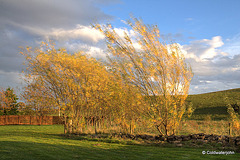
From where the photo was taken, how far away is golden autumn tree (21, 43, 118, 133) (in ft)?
44.4

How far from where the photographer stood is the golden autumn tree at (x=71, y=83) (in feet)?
44.4

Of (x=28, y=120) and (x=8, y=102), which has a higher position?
(x=8, y=102)

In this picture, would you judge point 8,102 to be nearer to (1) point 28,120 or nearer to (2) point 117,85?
(1) point 28,120

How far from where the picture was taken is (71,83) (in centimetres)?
1367

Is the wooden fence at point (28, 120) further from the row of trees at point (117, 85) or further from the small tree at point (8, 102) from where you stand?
the row of trees at point (117, 85)

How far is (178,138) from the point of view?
9.73 m

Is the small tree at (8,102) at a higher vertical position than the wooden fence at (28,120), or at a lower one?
higher

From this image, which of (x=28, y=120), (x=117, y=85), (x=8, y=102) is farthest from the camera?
(x=8, y=102)

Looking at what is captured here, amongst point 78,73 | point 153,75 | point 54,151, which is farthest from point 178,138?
point 78,73

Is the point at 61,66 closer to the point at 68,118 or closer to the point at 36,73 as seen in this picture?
the point at 36,73

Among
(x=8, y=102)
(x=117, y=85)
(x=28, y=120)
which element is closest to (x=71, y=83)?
(x=117, y=85)

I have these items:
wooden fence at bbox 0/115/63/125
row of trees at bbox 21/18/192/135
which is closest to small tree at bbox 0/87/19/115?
wooden fence at bbox 0/115/63/125

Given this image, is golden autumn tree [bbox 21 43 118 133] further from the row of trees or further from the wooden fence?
the wooden fence

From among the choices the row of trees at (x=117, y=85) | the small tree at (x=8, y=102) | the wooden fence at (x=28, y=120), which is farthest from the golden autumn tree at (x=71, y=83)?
the small tree at (x=8, y=102)
